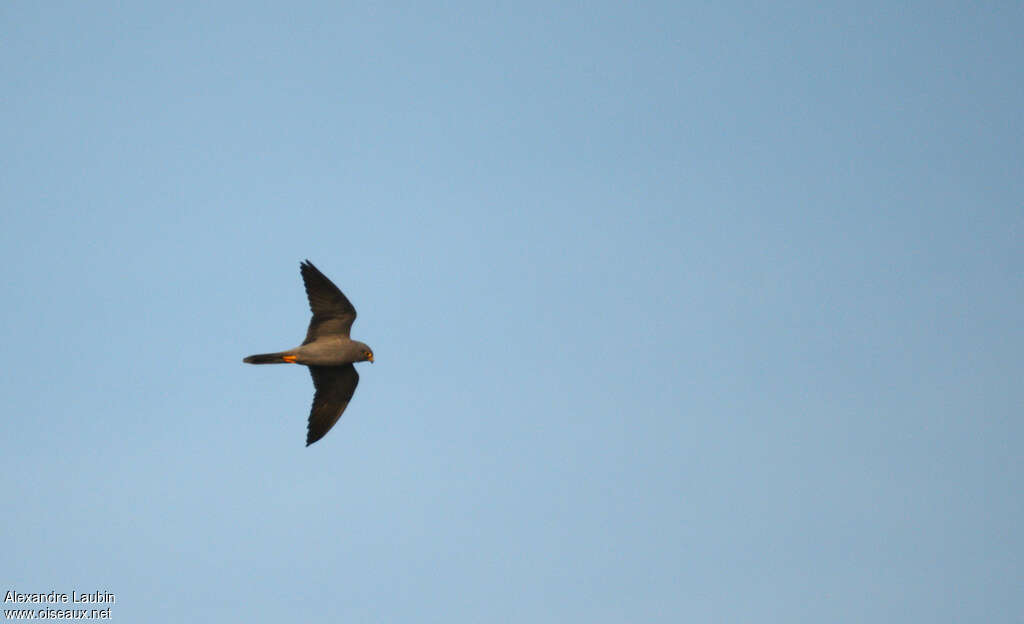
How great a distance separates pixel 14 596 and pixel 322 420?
9.58 meters

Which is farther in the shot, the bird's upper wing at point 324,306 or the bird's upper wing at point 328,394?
the bird's upper wing at point 328,394

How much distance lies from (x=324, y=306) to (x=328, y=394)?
2.97 m

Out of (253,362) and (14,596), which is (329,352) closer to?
(253,362)

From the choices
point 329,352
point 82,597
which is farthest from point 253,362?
point 82,597

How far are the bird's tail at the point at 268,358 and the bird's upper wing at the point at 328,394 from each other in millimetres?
1852

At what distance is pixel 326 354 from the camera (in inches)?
1158

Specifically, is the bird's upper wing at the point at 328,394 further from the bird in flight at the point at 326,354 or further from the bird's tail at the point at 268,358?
the bird's tail at the point at 268,358

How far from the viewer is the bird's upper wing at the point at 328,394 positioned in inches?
1203

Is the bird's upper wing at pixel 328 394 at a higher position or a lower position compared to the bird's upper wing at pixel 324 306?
lower

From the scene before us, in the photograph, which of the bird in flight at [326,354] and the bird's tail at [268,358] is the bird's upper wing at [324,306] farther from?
the bird's tail at [268,358]

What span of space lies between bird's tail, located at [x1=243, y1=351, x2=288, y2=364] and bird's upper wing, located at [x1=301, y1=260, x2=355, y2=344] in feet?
3.75

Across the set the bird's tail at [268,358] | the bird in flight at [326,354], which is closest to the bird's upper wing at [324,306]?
the bird in flight at [326,354]

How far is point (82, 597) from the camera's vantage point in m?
29.5

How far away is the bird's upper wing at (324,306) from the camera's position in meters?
29.2
